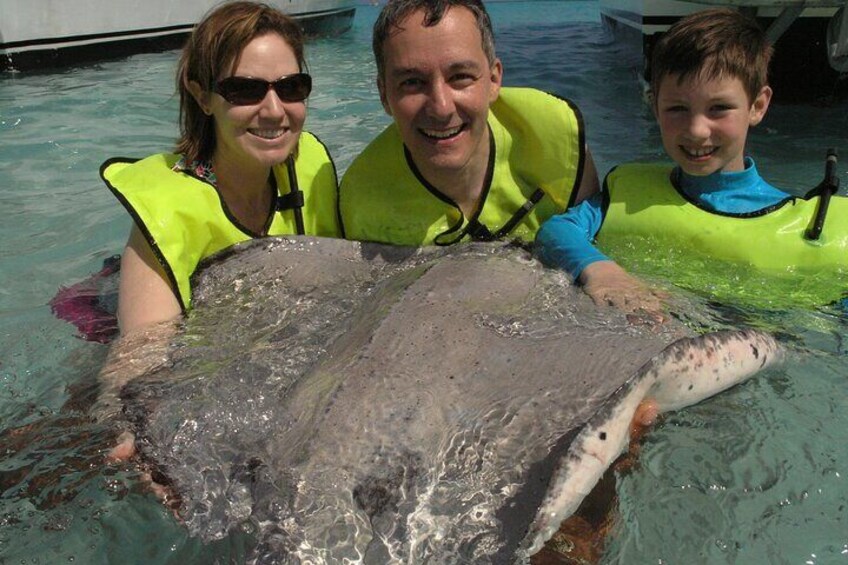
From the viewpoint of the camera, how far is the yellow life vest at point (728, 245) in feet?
12.0

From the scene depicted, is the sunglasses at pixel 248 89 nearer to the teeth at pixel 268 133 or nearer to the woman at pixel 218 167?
the woman at pixel 218 167

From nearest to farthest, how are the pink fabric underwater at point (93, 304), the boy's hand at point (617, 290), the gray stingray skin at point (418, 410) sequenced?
the gray stingray skin at point (418, 410) < the boy's hand at point (617, 290) < the pink fabric underwater at point (93, 304)

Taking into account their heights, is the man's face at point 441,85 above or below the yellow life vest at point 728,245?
above

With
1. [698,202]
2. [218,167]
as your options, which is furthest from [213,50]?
[698,202]

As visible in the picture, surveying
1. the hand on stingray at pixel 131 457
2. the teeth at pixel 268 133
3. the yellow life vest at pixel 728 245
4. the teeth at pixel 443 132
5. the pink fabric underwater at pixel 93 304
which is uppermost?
the teeth at pixel 443 132

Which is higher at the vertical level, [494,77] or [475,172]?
[494,77]

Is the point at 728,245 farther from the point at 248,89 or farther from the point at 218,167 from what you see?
the point at 218,167

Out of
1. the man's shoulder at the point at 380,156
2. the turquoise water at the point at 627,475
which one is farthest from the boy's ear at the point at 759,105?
the man's shoulder at the point at 380,156

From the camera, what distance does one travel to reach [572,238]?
3703mm

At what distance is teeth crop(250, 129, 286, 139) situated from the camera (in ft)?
12.6

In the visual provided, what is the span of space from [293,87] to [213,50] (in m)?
0.42

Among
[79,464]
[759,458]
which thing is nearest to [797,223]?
[759,458]

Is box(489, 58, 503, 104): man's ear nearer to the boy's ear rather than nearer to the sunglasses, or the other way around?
the sunglasses

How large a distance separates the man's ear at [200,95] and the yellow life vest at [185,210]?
33 cm
